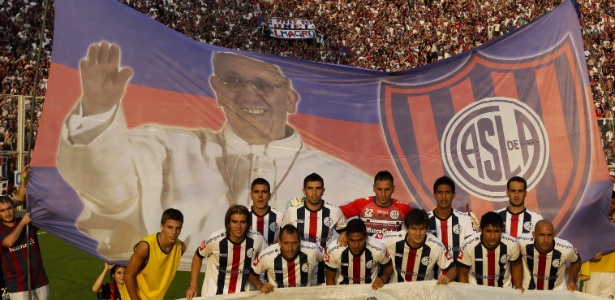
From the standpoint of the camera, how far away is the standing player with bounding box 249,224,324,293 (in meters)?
6.20

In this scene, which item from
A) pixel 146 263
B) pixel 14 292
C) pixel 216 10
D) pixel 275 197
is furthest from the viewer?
pixel 216 10

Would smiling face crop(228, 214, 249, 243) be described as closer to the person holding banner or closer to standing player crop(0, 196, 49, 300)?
the person holding banner

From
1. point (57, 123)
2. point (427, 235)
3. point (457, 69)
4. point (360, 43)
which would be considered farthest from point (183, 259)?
point (360, 43)

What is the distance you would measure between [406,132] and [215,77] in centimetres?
195

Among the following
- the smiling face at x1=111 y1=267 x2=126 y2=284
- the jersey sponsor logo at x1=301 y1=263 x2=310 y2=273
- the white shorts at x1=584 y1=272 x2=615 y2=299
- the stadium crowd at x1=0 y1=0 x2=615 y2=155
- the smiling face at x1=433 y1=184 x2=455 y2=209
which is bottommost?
the white shorts at x1=584 y1=272 x2=615 y2=299

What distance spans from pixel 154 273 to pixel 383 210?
1989 millimetres

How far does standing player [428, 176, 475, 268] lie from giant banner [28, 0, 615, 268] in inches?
44.8

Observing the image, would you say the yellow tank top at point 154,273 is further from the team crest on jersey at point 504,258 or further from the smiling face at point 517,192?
the smiling face at point 517,192

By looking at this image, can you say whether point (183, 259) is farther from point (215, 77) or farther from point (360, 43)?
point (360, 43)

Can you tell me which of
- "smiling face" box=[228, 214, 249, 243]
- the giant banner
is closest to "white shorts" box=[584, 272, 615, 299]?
the giant banner

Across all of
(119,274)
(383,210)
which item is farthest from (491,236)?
(119,274)

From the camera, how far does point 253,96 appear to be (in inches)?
320

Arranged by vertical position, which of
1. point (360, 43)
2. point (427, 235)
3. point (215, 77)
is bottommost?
point (427, 235)

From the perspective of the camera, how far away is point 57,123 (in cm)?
738
